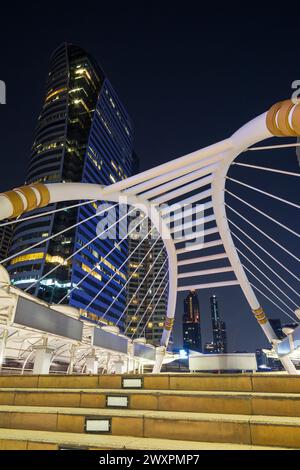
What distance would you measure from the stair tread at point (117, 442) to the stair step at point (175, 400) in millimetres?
666

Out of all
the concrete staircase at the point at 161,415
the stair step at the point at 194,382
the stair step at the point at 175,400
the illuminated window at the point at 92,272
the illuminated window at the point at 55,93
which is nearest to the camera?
the concrete staircase at the point at 161,415

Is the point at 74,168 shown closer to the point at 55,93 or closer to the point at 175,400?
the point at 55,93

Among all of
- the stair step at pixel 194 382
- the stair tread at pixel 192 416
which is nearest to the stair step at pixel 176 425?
the stair tread at pixel 192 416

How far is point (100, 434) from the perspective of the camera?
3.93 m

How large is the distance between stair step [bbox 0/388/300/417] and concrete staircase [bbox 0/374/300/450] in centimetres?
1

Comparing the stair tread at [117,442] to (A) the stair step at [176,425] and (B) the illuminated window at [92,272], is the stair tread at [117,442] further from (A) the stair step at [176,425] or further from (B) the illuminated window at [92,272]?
(B) the illuminated window at [92,272]

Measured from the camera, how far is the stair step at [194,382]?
15.2 feet

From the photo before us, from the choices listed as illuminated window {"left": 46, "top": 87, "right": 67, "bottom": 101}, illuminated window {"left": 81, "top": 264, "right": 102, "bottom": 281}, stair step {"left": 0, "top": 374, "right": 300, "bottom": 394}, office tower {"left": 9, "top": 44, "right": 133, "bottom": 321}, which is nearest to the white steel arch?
stair step {"left": 0, "top": 374, "right": 300, "bottom": 394}

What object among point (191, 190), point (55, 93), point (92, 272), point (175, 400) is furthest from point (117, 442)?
point (55, 93)

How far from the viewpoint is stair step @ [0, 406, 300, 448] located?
332cm

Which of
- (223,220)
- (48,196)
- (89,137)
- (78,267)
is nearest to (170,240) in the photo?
(223,220)

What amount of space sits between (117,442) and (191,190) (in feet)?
31.7

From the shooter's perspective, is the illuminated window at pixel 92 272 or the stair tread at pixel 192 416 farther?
the illuminated window at pixel 92 272
